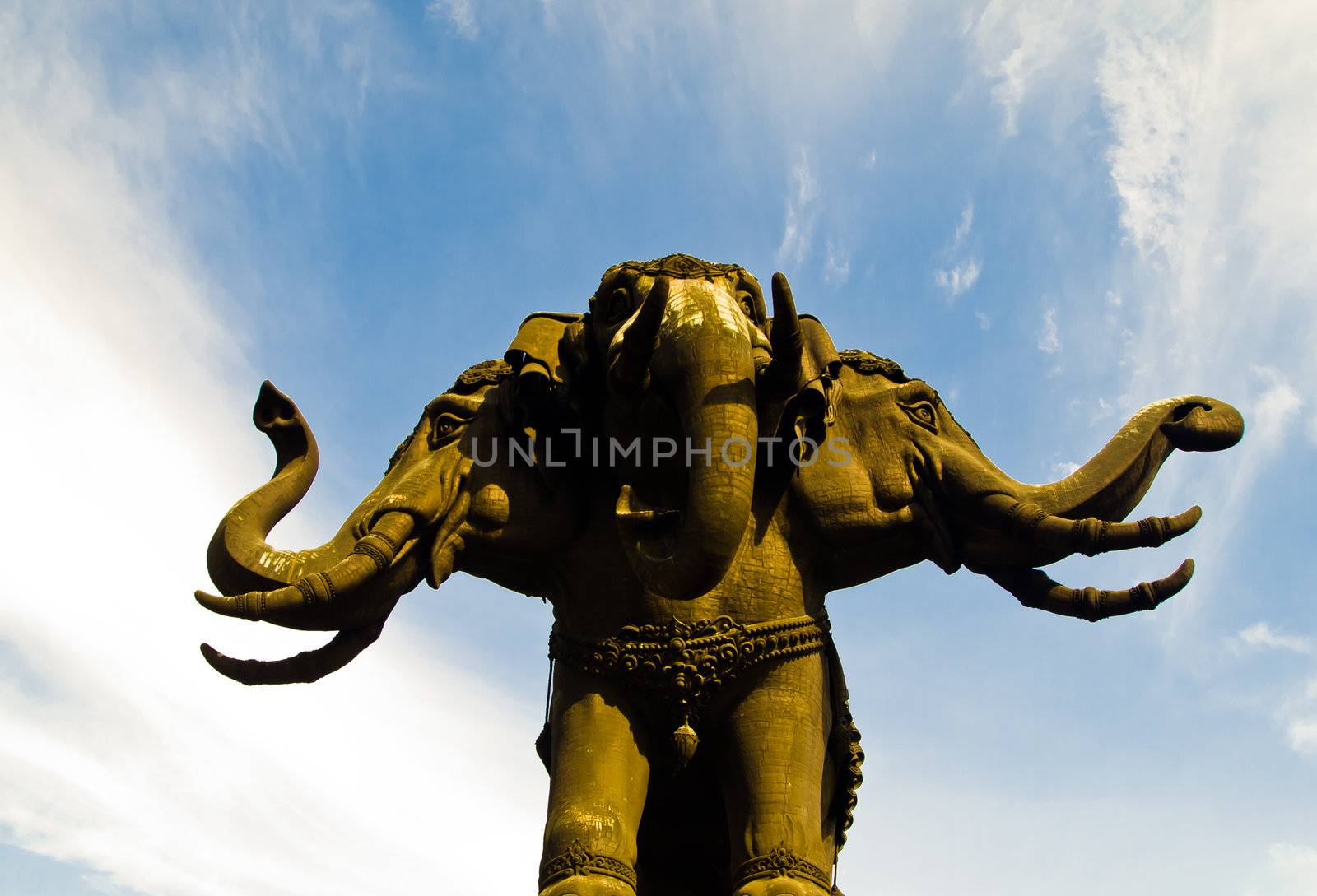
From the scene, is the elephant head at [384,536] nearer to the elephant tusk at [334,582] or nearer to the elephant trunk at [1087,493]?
the elephant tusk at [334,582]

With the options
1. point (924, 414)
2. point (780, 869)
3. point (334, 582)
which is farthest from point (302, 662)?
point (924, 414)

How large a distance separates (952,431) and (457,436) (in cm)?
228

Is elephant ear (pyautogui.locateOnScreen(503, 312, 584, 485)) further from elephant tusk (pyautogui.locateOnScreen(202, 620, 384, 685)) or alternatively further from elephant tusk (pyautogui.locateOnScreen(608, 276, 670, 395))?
elephant tusk (pyautogui.locateOnScreen(202, 620, 384, 685))

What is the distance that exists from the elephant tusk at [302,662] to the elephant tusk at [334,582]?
44 cm

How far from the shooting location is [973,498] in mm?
6785

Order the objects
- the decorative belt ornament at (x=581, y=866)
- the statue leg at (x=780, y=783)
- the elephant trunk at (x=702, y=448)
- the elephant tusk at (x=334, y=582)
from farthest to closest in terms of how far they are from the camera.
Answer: the elephant tusk at (x=334, y=582) → the statue leg at (x=780, y=783) → the decorative belt ornament at (x=581, y=866) → the elephant trunk at (x=702, y=448)

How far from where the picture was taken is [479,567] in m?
7.01

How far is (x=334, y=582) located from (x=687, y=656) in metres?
1.51

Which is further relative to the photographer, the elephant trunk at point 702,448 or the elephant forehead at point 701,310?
the elephant forehead at point 701,310

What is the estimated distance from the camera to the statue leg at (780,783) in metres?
6.10

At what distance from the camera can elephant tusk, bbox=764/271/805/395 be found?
614cm

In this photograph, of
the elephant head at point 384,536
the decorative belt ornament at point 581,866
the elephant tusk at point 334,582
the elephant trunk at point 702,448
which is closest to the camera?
the elephant trunk at point 702,448

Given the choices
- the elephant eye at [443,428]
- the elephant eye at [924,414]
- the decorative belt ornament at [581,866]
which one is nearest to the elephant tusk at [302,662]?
the elephant eye at [443,428]

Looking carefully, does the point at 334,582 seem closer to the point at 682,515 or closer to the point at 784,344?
the point at 682,515
